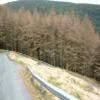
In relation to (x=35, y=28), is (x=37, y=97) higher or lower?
higher

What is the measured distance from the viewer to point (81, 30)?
68.4 meters

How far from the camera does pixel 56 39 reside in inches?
2793

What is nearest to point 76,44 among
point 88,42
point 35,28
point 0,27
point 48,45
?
point 88,42

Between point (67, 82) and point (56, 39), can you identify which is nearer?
point (67, 82)

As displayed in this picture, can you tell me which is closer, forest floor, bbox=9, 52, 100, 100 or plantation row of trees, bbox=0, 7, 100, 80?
forest floor, bbox=9, 52, 100, 100

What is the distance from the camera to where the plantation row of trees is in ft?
213

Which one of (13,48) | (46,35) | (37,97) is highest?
(37,97)

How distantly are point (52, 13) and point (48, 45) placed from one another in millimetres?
9334

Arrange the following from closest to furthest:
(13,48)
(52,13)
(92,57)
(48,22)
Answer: (92,57), (48,22), (52,13), (13,48)

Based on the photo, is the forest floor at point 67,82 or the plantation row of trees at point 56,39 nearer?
the forest floor at point 67,82

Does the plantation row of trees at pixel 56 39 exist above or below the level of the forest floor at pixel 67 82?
below

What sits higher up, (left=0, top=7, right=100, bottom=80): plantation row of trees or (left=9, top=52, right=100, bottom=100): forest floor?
(left=9, top=52, right=100, bottom=100): forest floor

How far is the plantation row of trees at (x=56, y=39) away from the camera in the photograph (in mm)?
65000

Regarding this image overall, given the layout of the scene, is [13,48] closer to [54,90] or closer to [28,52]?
[28,52]
